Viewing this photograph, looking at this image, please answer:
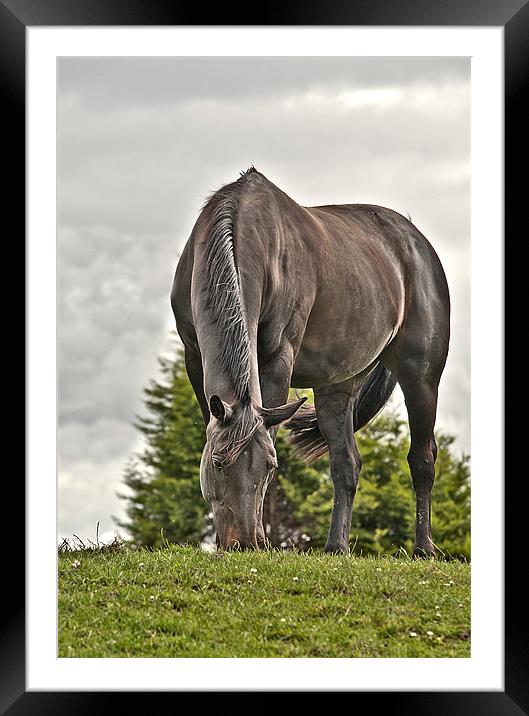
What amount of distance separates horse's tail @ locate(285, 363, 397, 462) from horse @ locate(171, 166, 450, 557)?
0.04 ft

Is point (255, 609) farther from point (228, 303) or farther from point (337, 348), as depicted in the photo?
point (337, 348)

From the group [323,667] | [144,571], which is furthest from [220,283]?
[323,667]

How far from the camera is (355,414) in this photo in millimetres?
10211

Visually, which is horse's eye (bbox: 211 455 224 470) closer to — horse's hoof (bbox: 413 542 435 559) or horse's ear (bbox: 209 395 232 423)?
horse's ear (bbox: 209 395 232 423)

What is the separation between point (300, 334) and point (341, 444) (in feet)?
6.02

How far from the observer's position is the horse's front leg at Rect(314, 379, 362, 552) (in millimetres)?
9289

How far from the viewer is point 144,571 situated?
22.9ft

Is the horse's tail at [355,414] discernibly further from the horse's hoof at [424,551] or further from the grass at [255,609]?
the grass at [255,609]

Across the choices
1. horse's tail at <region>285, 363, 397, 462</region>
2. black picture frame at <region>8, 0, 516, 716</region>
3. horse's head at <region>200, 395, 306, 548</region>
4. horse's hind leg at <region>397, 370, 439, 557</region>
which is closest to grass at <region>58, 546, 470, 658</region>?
horse's head at <region>200, 395, 306, 548</region>
